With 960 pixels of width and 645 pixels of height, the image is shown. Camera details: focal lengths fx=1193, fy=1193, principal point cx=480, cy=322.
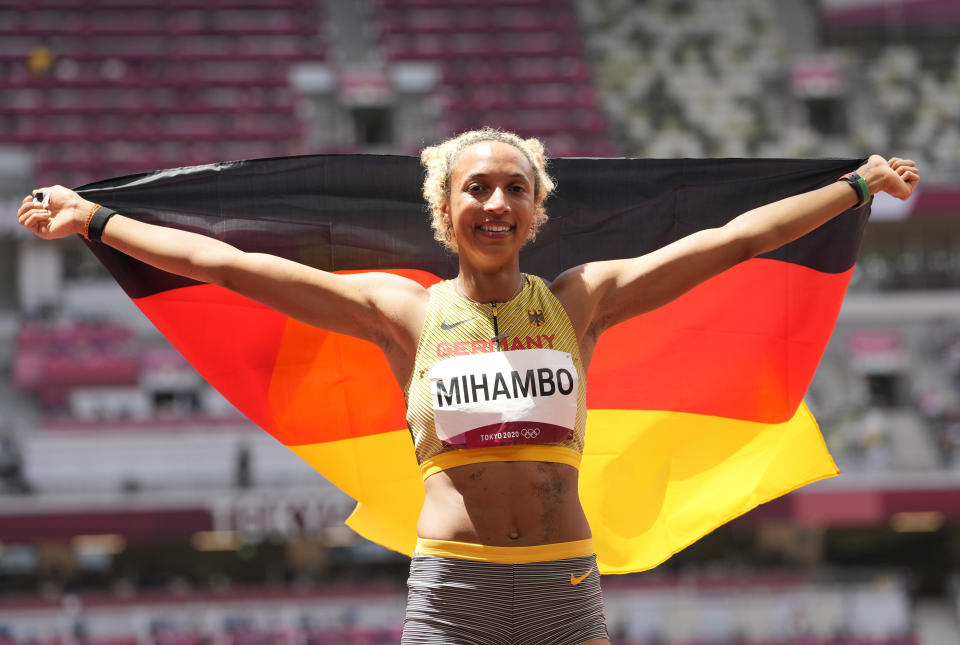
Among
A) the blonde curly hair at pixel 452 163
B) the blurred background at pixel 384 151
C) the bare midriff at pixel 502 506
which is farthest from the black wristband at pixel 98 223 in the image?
the blurred background at pixel 384 151

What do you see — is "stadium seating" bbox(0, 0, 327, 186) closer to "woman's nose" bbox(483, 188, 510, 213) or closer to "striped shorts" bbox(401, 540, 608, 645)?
"woman's nose" bbox(483, 188, 510, 213)

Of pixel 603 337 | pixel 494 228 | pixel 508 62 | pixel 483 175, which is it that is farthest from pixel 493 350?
pixel 508 62

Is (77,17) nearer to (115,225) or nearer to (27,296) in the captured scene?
(27,296)

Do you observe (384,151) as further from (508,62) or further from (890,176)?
(890,176)

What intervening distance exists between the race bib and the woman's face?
0.88 ft

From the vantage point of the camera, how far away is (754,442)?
4.37 metres

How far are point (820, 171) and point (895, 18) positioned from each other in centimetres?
2330

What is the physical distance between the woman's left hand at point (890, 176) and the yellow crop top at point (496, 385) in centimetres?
103

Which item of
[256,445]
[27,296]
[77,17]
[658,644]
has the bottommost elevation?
[658,644]

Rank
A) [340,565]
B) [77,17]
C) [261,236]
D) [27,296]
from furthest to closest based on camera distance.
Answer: [77,17]
[27,296]
[340,565]
[261,236]

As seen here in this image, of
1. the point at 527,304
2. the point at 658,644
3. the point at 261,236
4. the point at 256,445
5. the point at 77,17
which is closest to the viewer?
the point at 527,304

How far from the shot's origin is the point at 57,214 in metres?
3.31

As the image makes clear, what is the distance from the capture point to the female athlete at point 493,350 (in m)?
2.85

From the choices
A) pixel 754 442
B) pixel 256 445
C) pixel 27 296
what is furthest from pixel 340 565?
pixel 754 442
